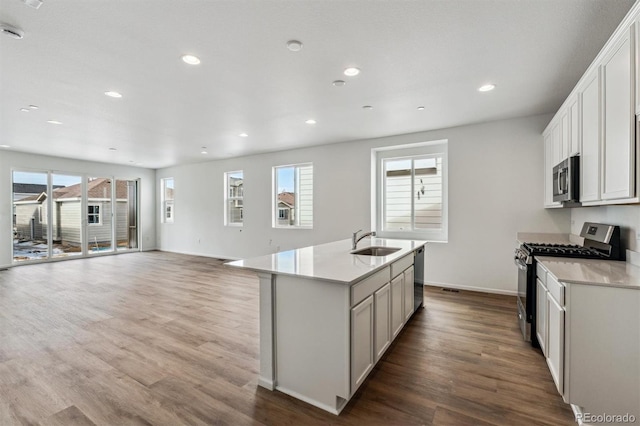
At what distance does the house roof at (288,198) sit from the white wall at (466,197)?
298 millimetres

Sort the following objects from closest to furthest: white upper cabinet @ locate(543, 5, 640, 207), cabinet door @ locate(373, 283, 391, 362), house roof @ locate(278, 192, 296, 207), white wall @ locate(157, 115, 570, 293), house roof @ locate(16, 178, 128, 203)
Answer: white upper cabinet @ locate(543, 5, 640, 207) < cabinet door @ locate(373, 283, 391, 362) < white wall @ locate(157, 115, 570, 293) < house roof @ locate(278, 192, 296, 207) < house roof @ locate(16, 178, 128, 203)

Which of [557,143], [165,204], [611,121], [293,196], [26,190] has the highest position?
[557,143]

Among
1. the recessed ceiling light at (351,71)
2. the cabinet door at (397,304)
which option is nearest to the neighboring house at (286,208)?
the recessed ceiling light at (351,71)

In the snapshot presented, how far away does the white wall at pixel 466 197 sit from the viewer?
4316mm

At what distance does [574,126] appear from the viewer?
2717 millimetres

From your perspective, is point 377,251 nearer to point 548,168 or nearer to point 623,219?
point 623,219

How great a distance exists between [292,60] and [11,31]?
7.01 ft

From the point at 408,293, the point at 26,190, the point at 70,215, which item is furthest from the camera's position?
the point at 70,215

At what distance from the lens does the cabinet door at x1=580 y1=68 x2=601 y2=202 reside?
2207 millimetres

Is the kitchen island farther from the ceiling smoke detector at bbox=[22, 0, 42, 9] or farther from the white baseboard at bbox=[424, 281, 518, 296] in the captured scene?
the white baseboard at bbox=[424, 281, 518, 296]

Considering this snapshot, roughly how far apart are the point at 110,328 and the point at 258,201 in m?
4.32

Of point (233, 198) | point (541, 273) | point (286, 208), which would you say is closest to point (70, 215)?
point (233, 198)

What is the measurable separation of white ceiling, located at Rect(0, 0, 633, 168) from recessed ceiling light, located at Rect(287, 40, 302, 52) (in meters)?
0.05

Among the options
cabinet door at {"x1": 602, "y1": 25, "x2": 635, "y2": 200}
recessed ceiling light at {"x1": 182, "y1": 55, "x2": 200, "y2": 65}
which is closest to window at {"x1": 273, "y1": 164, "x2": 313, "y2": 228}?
recessed ceiling light at {"x1": 182, "y1": 55, "x2": 200, "y2": 65}
